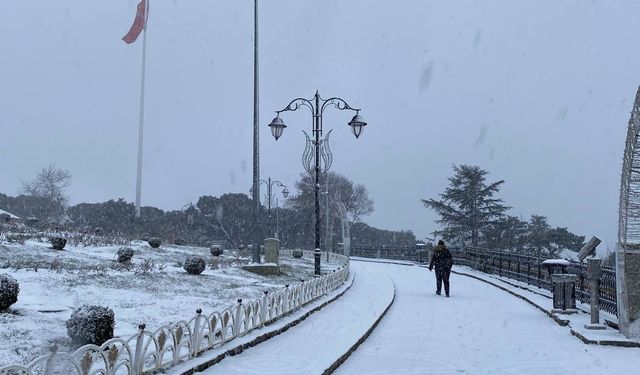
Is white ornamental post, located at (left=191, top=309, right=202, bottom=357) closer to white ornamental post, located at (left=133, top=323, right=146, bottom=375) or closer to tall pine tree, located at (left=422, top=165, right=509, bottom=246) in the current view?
white ornamental post, located at (left=133, top=323, right=146, bottom=375)

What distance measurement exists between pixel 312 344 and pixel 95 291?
4.80m

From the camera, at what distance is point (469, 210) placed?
5831 cm

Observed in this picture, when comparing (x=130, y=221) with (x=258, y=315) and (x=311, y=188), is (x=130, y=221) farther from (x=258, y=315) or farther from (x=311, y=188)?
(x=258, y=315)

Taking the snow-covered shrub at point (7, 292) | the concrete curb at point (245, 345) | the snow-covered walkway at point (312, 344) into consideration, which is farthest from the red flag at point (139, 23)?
the snow-covered shrub at point (7, 292)

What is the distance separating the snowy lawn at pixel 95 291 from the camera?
7855mm

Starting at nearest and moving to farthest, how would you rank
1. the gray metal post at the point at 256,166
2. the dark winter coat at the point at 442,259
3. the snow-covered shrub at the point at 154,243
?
the dark winter coat at the point at 442,259 < the gray metal post at the point at 256,166 < the snow-covered shrub at the point at 154,243

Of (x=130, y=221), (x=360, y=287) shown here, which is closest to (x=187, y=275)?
(x=360, y=287)

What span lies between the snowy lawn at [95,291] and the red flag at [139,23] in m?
24.8

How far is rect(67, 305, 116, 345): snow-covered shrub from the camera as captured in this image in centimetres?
729

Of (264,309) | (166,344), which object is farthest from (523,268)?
(166,344)

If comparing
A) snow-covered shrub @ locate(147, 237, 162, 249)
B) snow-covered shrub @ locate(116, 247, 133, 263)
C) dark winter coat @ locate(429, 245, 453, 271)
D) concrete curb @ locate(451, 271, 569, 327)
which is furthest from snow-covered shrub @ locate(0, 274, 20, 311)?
snow-covered shrub @ locate(147, 237, 162, 249)

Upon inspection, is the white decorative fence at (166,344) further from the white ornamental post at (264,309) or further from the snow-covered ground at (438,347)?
the snow-covered ground at (438,347)

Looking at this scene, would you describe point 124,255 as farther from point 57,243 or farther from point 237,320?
point 237,320

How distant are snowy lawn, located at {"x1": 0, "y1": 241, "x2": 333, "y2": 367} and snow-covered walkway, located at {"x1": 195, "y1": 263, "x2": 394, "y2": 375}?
1.72 m
